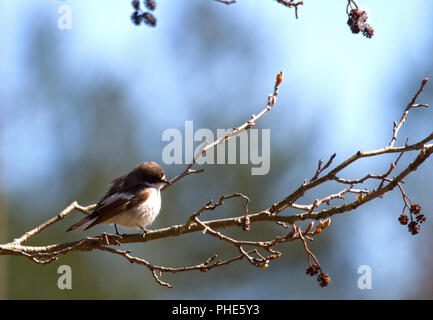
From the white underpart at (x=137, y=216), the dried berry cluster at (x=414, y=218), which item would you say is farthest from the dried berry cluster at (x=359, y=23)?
the white underpart at (x=137, y=216)

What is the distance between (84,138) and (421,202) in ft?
24.9

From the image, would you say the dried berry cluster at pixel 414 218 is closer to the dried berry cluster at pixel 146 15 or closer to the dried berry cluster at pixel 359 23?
the dried berry cluster at pixel 359 23

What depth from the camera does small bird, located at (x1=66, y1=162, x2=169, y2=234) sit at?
5.36 meters

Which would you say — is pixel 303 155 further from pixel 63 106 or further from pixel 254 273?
pixel 63 106

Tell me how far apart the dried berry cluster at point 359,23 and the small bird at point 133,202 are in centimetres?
253

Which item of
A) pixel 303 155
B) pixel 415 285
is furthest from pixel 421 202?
pixel 303 155

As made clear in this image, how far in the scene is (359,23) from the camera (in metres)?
3.77

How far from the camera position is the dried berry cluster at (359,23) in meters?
3.75

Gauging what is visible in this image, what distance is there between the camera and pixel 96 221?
5.28 m

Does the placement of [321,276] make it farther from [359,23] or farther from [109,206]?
[109,206]

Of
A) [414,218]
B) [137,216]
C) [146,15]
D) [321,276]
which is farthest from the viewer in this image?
[137,216]

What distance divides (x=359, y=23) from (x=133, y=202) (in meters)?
2.62

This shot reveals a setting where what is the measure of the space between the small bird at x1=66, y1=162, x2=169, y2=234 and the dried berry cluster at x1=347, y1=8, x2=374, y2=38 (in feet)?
8.30

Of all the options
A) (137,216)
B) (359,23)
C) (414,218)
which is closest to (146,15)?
(359,23)
